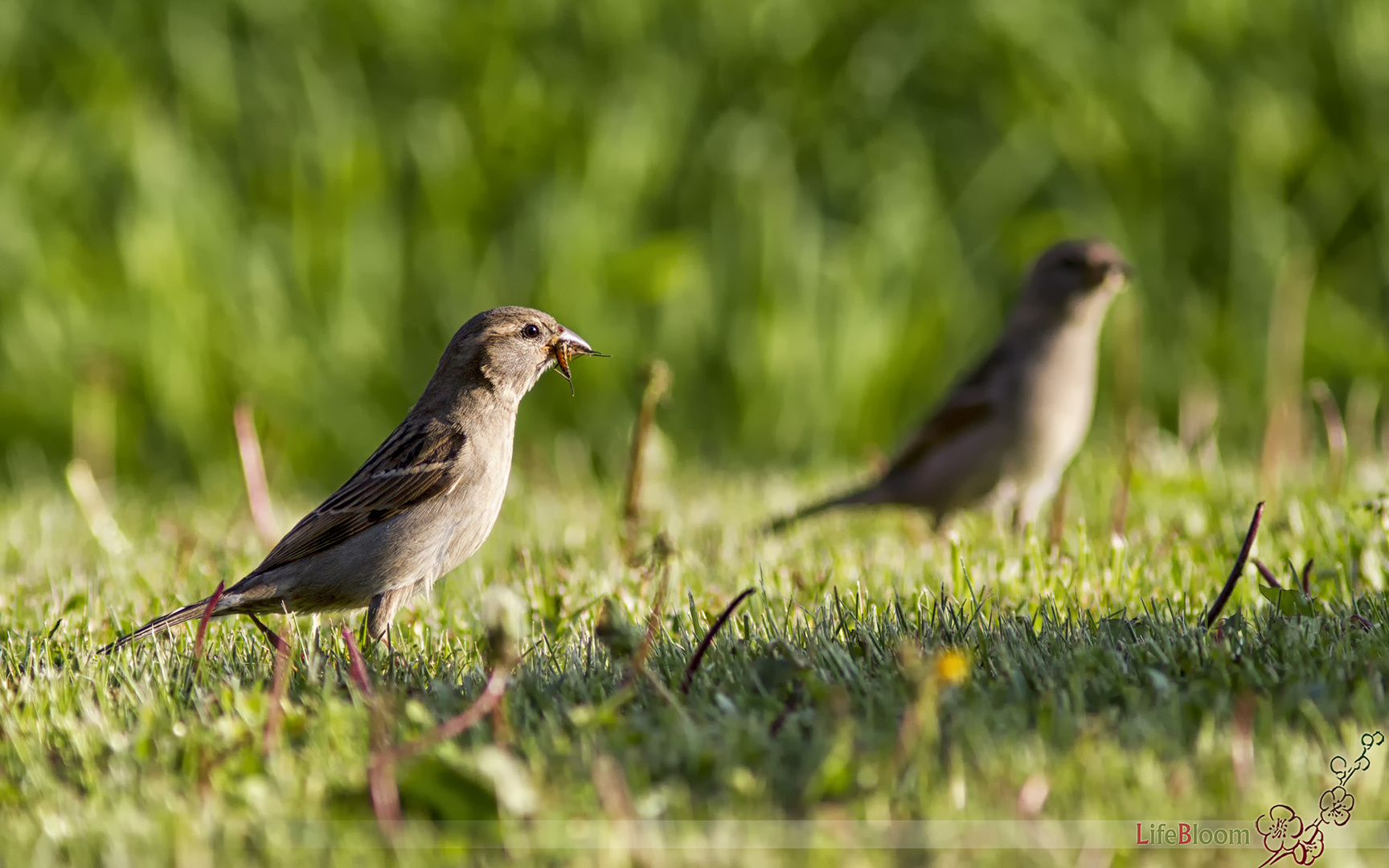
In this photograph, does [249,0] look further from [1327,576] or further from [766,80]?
[1327,576]

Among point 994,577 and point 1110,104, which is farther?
point 1110,104

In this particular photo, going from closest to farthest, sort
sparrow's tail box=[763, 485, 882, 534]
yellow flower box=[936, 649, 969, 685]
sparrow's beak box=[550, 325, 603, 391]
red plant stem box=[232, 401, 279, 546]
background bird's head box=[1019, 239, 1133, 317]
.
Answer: yellow flower box=[936, 649, 969, 685]
sparrow's beak box=[550, 325, 603, 391]
red plant stem box=[232, 401, 279, 546]
sparrow's tail box=[763, 485, 882, 534]
background bird's head box=[1019, 239, 1133, 317]

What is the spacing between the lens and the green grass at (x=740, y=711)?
2422mm

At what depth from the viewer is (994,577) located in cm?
448

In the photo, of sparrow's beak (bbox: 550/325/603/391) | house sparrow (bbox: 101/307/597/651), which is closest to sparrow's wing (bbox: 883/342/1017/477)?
sparrow's beak (bbox: 550/325/603/391)

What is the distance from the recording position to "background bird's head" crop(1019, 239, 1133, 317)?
6.66 meters

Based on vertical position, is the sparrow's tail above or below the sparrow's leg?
above

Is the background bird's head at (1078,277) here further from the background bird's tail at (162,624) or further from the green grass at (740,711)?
the background bird's tail at (162,624)

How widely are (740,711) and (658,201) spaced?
20.5 ft

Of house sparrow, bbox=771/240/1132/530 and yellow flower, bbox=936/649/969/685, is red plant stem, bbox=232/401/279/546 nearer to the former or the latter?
house sparrow, bbox=771/240/1132/530

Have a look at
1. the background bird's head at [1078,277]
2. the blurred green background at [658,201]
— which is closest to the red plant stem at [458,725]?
the background bird's head at [1078,277]

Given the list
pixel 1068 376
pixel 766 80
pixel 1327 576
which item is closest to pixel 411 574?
pixel 1327 576

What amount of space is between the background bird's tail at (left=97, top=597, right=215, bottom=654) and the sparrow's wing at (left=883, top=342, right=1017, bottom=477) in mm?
3621

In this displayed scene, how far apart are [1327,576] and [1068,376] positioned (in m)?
2.78
